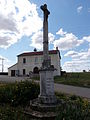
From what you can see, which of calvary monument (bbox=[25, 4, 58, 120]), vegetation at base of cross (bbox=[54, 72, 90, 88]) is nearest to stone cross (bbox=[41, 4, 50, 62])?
calvary monument (bbox=[25, 4, 58, 120])

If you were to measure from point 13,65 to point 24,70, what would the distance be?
3.81 metres

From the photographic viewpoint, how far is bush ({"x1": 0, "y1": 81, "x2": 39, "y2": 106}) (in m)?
9.70

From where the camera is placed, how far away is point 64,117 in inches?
196

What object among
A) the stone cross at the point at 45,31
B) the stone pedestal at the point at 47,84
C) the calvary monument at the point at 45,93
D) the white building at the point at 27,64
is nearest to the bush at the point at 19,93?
the calvary monument at the point at 45,93

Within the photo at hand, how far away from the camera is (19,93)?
32.7 ft

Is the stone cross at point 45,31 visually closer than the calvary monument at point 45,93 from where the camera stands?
No

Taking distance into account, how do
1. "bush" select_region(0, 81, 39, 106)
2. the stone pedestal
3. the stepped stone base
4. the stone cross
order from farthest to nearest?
"bush" select_region(0, 81, 39, 106), the stone cross, the stone pedestal, the stepped stone base

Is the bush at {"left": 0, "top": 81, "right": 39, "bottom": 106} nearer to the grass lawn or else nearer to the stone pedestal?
the stone pedestal

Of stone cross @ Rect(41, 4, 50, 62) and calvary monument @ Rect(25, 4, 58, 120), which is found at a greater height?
stone cross @ Rect(41, 4, 50, 62)

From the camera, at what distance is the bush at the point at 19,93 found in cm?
970

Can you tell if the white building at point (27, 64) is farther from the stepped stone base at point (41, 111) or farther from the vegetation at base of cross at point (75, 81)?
the stepped stone base at point (41, 111)

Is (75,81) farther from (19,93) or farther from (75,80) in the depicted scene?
(19,93)

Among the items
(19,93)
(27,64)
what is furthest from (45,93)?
(27,64)

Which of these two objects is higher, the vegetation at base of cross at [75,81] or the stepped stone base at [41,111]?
the vegetation at base of cross at [75,81]
